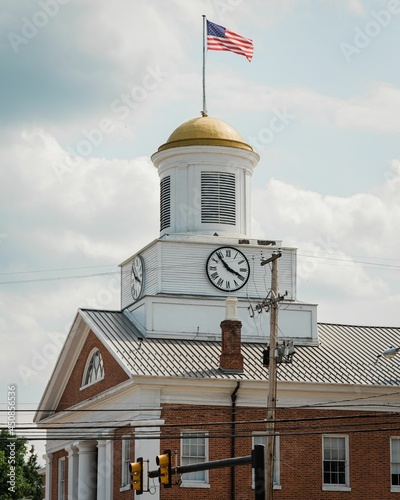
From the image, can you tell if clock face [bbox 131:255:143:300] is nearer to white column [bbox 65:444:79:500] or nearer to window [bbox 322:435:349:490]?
white column [bbox 65:444:79:500]

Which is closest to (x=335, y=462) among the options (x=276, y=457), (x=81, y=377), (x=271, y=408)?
(x=276, y=457)

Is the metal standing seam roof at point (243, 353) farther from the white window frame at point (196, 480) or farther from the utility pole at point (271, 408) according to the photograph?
the utility pole at point (271, 408)

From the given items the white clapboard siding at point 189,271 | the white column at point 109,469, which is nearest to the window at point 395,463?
the white clapboard siding at point 189,271

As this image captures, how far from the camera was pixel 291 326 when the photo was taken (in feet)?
177

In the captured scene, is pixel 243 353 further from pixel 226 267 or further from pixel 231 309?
pixel 226 267

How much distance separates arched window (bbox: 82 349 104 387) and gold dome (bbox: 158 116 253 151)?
904 cm

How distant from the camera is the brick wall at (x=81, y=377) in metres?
50.1

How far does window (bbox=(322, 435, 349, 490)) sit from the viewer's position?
49812 millimetres

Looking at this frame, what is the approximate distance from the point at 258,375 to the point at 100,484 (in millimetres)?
7437

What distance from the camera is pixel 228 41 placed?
52.5 m

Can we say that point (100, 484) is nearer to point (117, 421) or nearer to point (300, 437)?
point (117, 421)

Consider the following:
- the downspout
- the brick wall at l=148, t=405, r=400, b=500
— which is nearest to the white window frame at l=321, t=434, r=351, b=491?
the brick wall at l=148, t=405, r=400, b=500

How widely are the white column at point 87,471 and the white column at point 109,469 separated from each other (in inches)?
120

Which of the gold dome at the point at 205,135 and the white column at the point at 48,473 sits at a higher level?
the gold dome at the point at 205,135
